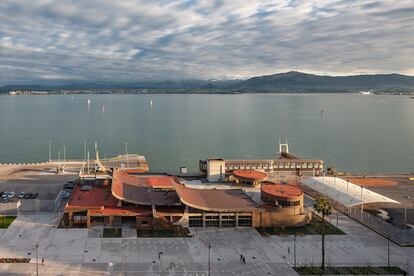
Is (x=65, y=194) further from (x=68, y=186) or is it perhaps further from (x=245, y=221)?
(x=245, y=221)

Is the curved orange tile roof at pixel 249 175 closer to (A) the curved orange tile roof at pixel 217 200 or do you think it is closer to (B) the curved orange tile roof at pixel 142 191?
(A) the curved orange tile roof at pixel 217 200

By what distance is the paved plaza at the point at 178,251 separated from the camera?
41.1m

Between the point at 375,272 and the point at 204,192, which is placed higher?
the point at 204,192

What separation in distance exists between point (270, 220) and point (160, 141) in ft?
309

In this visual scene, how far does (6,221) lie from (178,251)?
906 inches

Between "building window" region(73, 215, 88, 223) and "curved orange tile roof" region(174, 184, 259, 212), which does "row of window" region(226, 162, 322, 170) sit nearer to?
"curved orange tile roof" region(174, 184, 259, 212)

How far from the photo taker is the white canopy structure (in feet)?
192

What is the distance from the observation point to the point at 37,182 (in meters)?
74.7

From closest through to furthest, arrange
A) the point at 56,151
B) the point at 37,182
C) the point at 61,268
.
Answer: the point at 61,268 → the point at 37,182 → the point at 56,151

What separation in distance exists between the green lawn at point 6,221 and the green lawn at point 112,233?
12050 millimetres

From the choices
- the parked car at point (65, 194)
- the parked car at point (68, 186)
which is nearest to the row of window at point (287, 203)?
the parked car at point (65, 194)

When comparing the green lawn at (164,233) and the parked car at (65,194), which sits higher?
the parked car at (65,194)

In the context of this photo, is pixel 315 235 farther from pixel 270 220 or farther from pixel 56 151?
pixel 56 151

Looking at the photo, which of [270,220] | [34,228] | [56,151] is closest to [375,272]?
[270,220]
